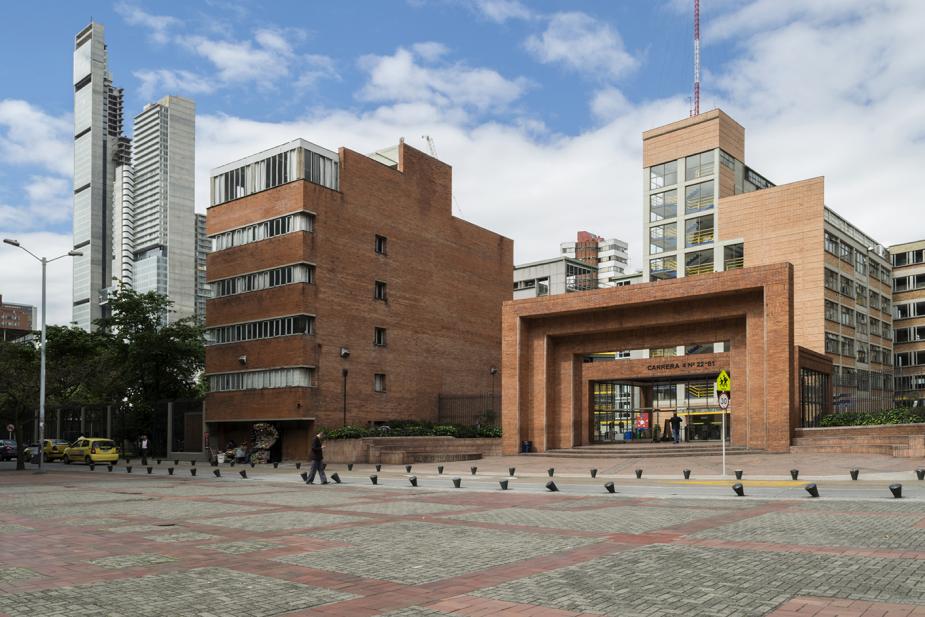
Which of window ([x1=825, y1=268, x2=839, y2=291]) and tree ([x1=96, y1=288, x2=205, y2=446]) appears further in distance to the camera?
window ([x1=825, y1=268, x2=839, y2=291])

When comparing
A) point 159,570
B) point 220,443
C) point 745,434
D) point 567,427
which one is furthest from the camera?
point 220,443

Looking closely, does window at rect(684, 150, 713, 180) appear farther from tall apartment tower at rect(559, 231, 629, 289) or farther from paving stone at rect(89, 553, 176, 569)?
tall apartment tower at rect(559, 231, 629, 289)

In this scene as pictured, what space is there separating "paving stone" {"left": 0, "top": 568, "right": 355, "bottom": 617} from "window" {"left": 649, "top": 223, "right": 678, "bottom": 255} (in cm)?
7803

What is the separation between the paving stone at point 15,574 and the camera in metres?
9.81

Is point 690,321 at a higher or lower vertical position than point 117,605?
higher

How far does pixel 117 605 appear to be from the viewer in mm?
8375

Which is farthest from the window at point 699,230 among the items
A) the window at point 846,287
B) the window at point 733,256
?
the window at point 846,287

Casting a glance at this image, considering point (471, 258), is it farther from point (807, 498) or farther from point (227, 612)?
point (227, 612)

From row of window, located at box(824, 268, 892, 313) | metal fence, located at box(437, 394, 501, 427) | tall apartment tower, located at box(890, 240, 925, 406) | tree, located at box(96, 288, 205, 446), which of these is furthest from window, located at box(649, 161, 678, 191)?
tree, located at box(96, 288, 205, 446)

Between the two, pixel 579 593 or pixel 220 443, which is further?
pixel 220 443

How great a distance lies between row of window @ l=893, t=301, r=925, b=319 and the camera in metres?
95.3

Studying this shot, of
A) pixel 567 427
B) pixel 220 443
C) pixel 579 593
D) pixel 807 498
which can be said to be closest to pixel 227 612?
pixel 579 593

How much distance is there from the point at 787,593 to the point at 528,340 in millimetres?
35280

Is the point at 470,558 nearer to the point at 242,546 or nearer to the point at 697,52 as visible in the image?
the point at 242,546
